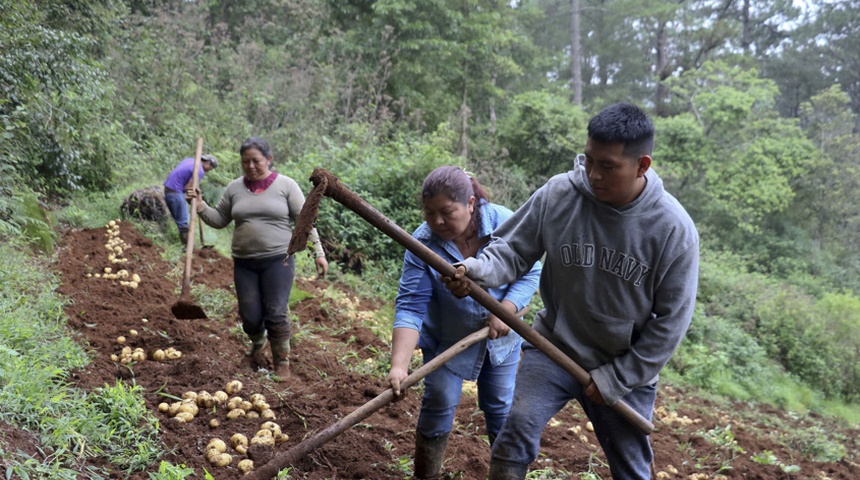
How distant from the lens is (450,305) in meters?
3.28

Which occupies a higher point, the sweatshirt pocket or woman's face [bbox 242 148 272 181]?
woman's face [bbox 242 148 272 181]

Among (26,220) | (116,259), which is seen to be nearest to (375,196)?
(116,259)

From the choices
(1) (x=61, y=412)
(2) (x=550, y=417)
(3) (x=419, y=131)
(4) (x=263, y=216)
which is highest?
(3) (x=419, y=131)

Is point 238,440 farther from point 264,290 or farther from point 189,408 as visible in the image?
point 264,290

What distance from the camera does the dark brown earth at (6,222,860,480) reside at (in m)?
3.84

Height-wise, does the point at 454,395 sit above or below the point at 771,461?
above

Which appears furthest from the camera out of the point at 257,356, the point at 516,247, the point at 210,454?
the point at 257,356

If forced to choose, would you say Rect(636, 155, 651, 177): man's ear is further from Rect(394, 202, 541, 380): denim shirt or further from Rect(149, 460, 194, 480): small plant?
Rect(149, 460, 194, 480): small plant

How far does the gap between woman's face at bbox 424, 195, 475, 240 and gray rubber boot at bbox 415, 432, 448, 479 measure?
1.11 meters

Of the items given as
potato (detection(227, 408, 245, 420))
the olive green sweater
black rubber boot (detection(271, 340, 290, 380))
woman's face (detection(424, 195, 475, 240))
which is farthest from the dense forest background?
woman's face (detection(424, 195, 475, 240))

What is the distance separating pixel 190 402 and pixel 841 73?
122 ft

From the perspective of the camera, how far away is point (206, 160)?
8.45m

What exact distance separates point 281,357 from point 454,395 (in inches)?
86.2

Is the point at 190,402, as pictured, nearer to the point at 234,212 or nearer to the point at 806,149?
the point at 234,212
